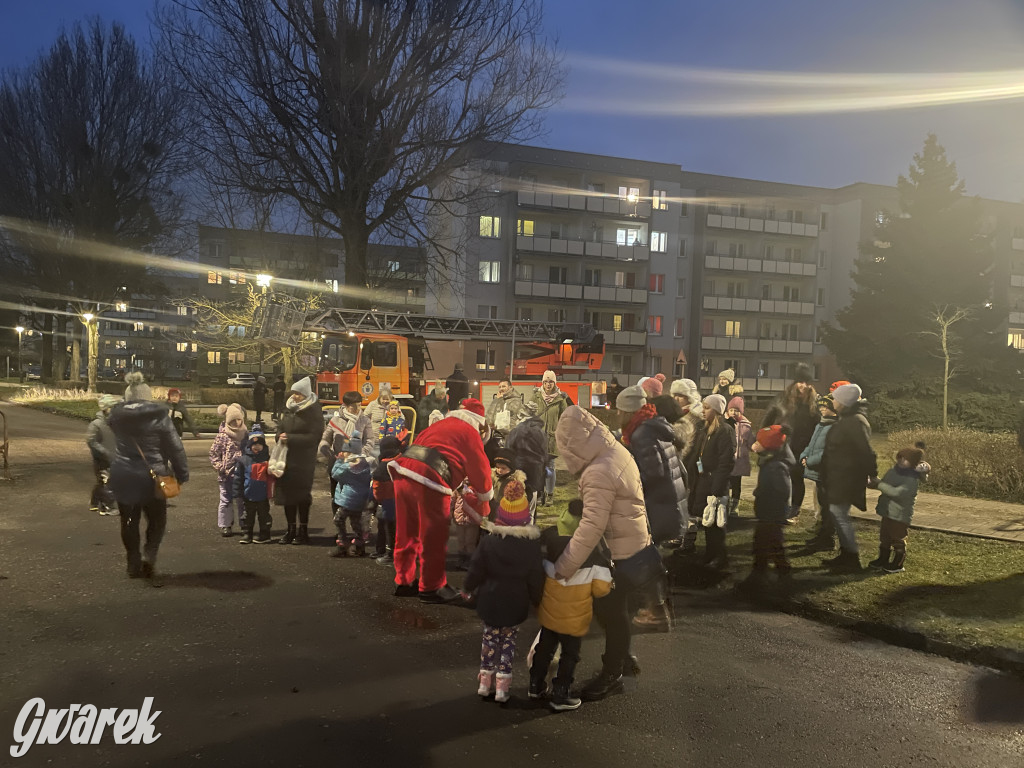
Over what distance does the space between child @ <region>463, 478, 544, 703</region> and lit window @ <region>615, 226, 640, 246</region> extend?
151 feet

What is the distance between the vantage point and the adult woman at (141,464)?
6449 mm

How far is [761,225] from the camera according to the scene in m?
51.2

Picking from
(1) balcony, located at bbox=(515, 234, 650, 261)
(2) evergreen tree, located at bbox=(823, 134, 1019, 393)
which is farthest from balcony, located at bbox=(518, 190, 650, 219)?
(2) evergreen tree, located at bbox=(823, 134, 1019, 393)

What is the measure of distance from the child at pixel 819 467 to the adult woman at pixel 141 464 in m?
6.62

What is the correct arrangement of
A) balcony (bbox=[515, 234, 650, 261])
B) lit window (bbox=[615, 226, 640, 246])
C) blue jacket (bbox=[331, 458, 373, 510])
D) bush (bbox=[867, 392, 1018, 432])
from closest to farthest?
blue jacket (bbox=[331, 458, 373, 510]) → bush (bbox=[867, 392, 1018, 432]) → balcony (bbox=[515, 234, 650, 261]) → lit window (bbox=[615, 226, 640, 246])

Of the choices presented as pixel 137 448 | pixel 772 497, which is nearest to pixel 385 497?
pixel 137 448

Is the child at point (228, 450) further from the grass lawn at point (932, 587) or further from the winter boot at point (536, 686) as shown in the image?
the grass lawn at point (932, 587)

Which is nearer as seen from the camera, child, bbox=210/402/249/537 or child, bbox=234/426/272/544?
child, bbox=234/426/272/544

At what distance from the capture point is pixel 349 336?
1977 cm

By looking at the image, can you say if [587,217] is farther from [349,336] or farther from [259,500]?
[259,500]

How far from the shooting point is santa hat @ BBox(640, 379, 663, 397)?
7.75 metres

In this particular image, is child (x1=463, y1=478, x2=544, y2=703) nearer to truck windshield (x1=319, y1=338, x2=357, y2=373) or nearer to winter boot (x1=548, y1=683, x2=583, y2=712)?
winter boot (x1=548, y1=683, x2=583, y2=712)

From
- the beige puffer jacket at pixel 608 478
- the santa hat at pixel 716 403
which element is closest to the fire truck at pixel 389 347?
the santa hat at pixel 716 403

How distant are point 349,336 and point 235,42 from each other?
8.10 metres
